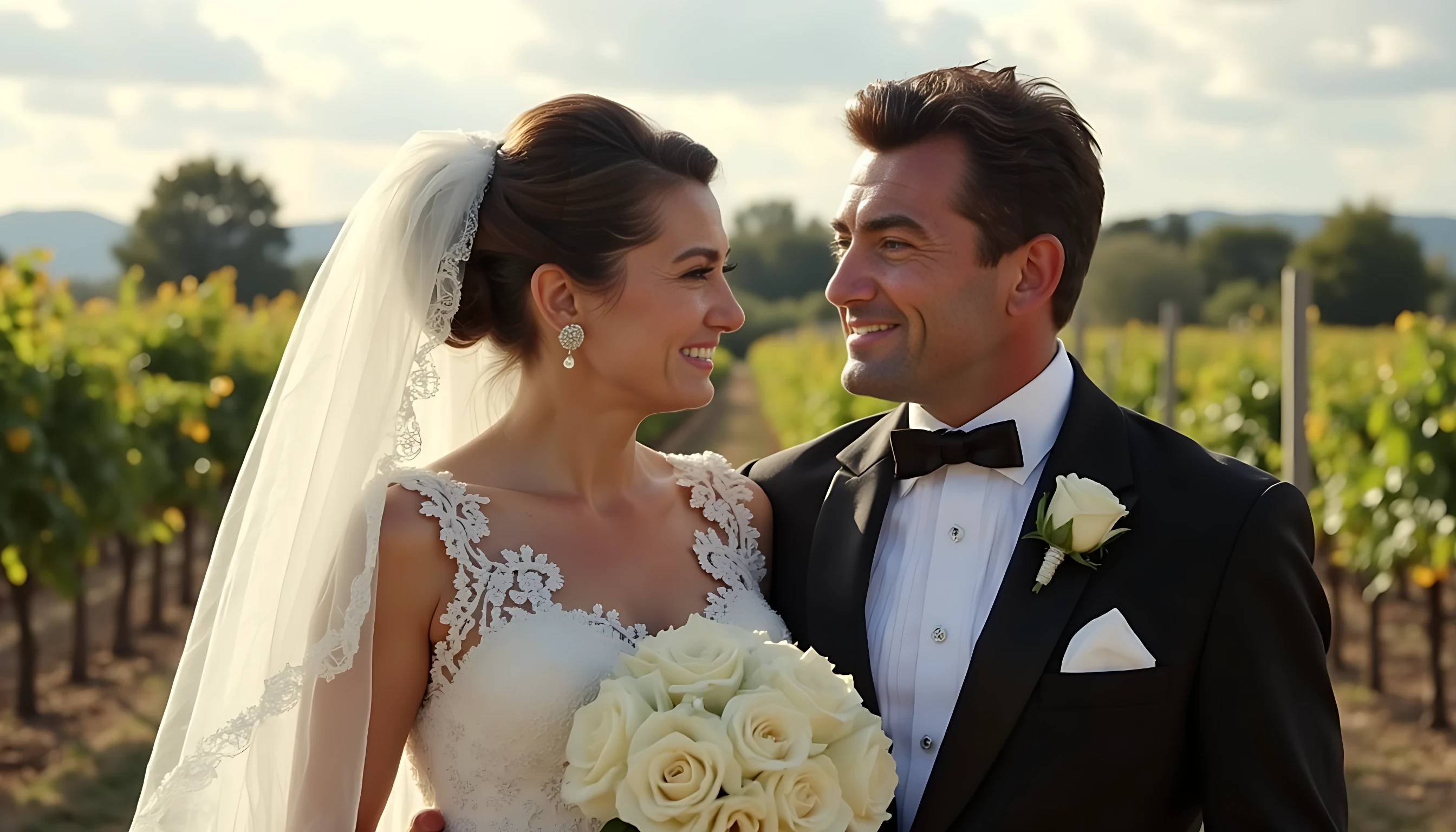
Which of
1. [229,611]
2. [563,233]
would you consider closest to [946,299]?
[563,233]

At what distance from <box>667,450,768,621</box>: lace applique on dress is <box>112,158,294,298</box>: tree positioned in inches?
2964

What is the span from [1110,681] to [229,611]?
1.93 m

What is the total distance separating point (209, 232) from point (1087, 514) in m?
81.8

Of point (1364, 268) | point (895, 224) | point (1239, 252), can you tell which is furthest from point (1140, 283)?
point (895, 224)

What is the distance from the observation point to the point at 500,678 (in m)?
2.99

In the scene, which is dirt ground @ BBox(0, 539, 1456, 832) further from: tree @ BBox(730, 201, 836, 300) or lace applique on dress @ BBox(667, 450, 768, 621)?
tree @ BBox(730, 201, 836, 300)

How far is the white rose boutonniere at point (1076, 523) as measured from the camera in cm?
280

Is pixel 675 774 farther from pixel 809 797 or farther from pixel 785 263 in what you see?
pixel 785 263

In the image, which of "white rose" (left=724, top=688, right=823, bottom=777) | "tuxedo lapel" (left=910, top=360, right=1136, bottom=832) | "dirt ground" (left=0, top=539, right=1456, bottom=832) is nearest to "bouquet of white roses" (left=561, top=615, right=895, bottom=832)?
"white rose" (left=724, top=688, right=823, bottom=777)

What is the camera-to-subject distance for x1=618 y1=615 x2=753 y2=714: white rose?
259cm

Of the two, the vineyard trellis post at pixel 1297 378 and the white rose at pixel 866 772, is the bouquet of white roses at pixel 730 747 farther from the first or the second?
the vineyard trellis post at pixel 1297 378

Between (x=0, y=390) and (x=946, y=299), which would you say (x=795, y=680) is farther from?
(x=0, y=390)

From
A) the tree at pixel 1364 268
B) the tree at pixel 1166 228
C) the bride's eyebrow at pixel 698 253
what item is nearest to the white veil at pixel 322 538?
the bride's eyebrow at pixel 698 253

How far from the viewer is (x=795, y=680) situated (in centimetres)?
260
